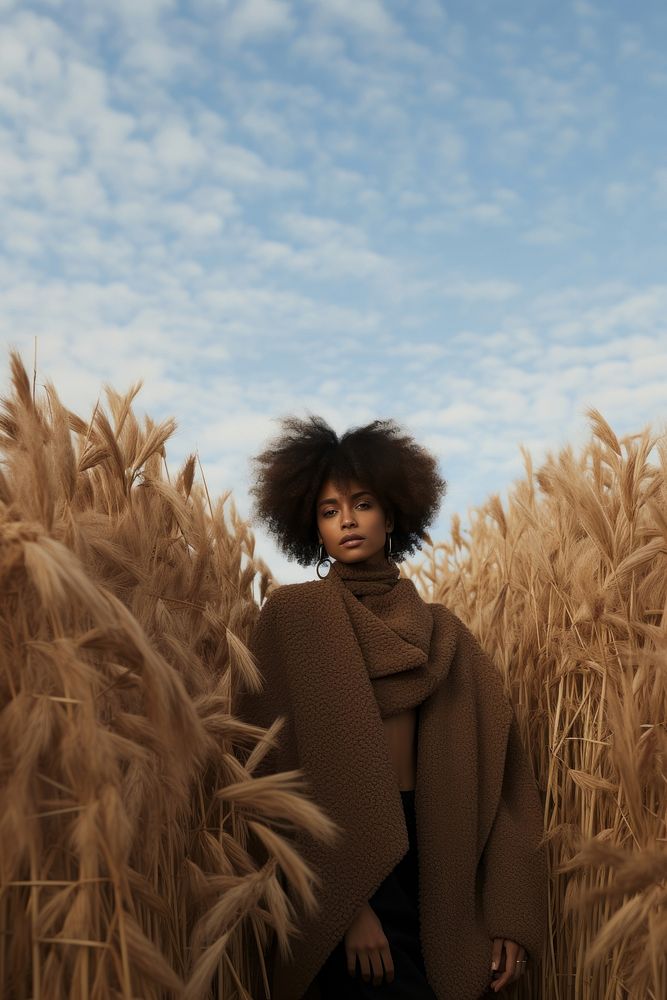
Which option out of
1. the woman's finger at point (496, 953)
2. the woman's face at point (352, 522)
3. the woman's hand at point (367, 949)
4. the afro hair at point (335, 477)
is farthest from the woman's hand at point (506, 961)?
the afro hair at point (335, 477)

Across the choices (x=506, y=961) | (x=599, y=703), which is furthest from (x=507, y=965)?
(x=599, y=703)

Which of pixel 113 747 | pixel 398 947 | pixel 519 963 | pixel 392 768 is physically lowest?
pixel 519 963

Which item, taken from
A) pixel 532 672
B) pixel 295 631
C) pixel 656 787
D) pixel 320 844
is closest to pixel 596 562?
pixel 532 672

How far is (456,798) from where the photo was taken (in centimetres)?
198

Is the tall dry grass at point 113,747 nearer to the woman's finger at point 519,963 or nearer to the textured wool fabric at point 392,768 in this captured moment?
the textured wool fabric at point 392,768

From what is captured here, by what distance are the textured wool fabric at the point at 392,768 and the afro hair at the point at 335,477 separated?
215 millimetres

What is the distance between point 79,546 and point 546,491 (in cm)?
201

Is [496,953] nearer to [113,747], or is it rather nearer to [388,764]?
[388,764]

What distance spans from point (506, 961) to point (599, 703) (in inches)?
23.7

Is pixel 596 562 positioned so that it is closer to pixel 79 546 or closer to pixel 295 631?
pixel 295 631

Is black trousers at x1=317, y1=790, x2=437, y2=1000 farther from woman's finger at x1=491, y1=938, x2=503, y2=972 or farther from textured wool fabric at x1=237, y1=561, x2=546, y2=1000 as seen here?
woman's finger at x1=491, y1=938, x2=503, y2=972

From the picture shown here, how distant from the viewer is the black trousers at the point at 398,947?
5.88ft

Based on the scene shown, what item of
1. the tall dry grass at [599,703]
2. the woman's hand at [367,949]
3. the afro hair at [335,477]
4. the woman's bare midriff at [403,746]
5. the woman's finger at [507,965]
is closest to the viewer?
the tall dry grass at [599,703]

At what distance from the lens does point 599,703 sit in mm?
2062
